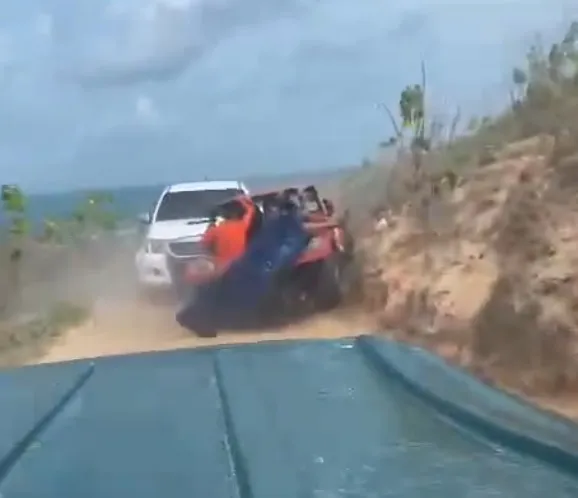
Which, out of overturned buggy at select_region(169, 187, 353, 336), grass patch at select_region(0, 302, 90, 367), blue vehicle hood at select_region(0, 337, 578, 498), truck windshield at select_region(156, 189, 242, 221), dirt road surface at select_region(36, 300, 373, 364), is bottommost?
grass patch at select_region(0, 302, 90, 367)

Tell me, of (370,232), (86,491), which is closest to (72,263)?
(370,232)

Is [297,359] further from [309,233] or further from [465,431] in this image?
[309,233]

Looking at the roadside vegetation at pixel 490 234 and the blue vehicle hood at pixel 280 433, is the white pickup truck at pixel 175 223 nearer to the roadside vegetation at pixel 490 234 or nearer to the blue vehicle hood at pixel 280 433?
the roadside vegetation at pixel 490 234

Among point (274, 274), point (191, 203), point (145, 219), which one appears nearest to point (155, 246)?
point (145, 219)

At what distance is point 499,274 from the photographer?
12.3 meters

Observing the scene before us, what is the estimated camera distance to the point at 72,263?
25.9 m

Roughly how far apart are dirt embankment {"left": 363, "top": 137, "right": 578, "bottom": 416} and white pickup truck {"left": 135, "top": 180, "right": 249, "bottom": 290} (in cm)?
240

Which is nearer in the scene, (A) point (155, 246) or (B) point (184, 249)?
(B) point (184, 249)

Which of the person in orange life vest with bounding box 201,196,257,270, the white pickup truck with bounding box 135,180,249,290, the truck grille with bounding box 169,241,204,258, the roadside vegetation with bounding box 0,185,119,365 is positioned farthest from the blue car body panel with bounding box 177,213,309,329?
the roadside vegetation with bounding box 0,185,119,365

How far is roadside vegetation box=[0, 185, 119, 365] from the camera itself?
1819 centimetres

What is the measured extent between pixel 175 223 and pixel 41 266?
764cm

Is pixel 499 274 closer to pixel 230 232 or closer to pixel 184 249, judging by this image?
pixel 230 232

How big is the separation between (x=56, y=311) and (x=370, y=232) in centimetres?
553

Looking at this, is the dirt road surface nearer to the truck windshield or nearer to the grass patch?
the grass patch
